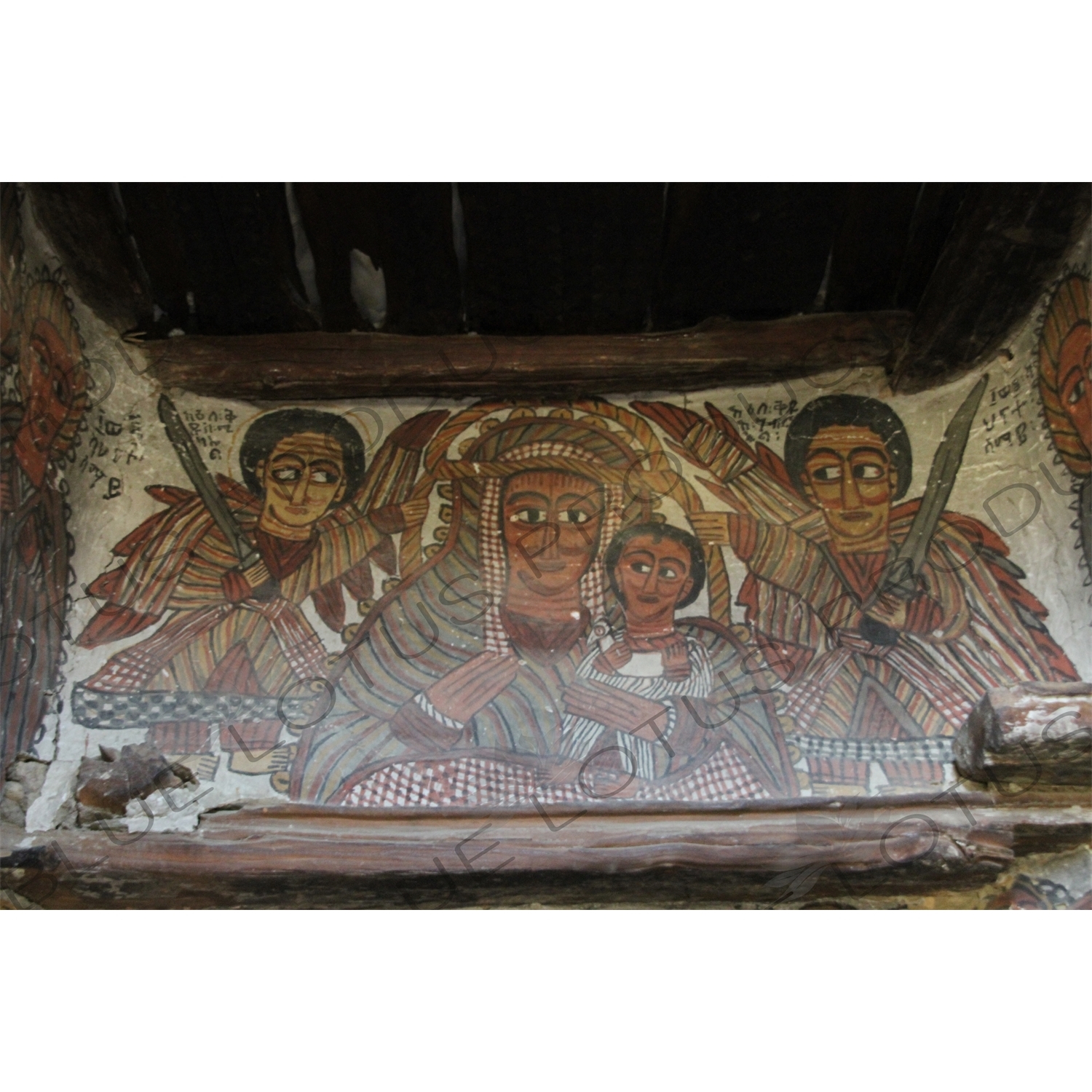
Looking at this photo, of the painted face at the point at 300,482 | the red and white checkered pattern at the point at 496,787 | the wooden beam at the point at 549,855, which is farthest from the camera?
the painted face at the point at 300,482

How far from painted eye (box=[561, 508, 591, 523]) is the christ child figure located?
118mm

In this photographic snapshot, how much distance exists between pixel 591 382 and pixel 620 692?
1.01m

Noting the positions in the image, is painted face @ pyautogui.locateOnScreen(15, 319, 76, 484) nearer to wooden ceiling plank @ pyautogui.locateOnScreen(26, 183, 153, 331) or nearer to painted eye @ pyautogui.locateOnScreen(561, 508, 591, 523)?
wooden ceiling plank @ pyautogui.locateOnScreen(26, 183, 153, 331)

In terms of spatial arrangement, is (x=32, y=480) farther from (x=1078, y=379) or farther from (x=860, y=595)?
(x=1078, y=379)

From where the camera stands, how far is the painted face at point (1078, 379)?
366cm

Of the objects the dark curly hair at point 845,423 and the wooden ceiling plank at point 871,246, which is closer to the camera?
the wooden ceiling plank at point 871,246

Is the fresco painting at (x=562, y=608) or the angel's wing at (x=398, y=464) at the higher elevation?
the angel's wing at (x=398, y=464)

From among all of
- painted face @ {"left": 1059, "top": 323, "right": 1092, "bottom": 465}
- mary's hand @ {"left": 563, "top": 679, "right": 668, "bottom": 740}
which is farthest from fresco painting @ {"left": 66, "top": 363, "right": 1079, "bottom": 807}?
painted face @ {"left": 1059, "top": 323, "right": 1092, "bottom": 465}

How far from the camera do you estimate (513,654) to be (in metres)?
3.88

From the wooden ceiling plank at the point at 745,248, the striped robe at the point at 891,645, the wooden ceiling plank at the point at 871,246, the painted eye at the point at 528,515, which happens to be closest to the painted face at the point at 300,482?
the painted eye at the point at 528,515

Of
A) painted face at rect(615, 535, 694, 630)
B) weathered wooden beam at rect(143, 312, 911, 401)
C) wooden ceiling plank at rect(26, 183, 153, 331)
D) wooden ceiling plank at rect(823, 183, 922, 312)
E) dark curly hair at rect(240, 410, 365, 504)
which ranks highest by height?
wooden ceiling plank at rect(26, 183, 153, 331)

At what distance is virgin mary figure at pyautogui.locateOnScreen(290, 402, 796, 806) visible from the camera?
11.9 feet

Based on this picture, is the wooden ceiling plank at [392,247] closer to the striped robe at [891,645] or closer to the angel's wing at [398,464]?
the angel's wing at [398,464]

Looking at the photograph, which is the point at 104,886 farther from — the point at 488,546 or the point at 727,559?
the point at 727,559
